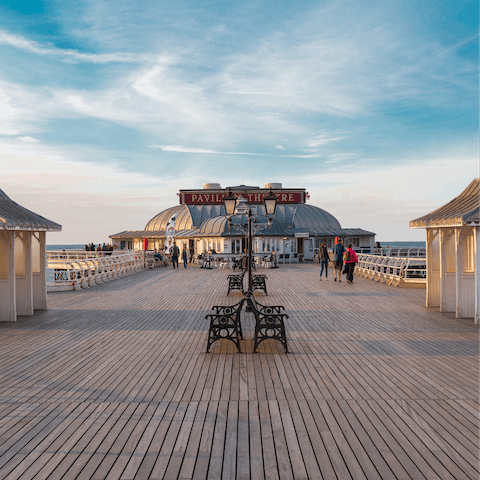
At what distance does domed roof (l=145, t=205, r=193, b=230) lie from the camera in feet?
133

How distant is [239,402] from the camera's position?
521 centimetres

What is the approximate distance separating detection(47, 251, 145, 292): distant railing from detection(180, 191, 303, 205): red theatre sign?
1738cm

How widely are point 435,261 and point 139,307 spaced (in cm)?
779

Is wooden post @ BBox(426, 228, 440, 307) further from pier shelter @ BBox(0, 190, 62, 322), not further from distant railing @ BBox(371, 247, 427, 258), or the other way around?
distant railing @ BBox(371, 247, 427, 258)

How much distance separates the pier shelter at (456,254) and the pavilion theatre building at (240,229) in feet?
62.1

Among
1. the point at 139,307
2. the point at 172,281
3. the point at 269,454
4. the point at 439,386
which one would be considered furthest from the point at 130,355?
the point at 172,281

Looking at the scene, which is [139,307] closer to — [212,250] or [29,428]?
[29,428]

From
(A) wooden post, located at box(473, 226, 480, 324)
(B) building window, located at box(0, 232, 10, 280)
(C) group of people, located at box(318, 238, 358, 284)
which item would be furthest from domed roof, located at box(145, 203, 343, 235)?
(B) building window, located at box(0, 232, 10, 280)

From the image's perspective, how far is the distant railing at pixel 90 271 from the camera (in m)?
17.2

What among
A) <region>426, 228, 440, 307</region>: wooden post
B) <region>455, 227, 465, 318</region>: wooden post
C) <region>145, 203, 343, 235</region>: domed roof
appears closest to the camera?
<region>455, 227, 465, 318</region>: wooden post

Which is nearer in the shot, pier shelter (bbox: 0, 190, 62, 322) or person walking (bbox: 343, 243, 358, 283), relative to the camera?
pier shelter (bbox: 0, 190, 62, 322)

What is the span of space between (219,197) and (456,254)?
1356 inches

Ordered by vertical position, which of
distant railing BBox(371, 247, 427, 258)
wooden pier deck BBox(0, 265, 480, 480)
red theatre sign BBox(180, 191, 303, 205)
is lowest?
wooden pier deck BBox(0, 265, 480, 480)

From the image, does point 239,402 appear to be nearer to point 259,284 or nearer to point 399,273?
point 259,284
